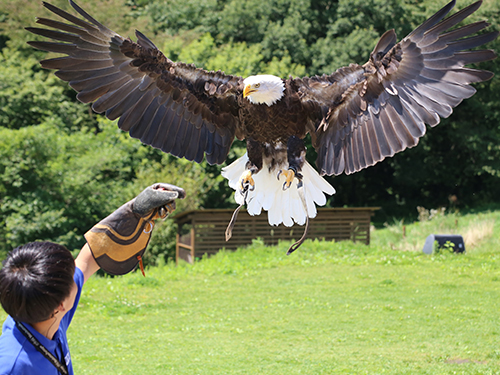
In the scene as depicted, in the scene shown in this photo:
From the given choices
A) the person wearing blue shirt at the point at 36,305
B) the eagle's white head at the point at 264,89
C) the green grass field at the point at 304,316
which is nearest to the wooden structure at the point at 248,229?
the green grass field at the point at 304,316

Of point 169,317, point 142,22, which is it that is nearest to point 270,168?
point 169,317

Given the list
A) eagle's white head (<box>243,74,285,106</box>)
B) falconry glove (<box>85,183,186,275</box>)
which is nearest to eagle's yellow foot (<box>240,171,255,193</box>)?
eagle's white head (<box>243,74,285,106</box>)

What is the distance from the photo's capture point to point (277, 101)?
3.25m

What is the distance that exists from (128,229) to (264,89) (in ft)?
4.13

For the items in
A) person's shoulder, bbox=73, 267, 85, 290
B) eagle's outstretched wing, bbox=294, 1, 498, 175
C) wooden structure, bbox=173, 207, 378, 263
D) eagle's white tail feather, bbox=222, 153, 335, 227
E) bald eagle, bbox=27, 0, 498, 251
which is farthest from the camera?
wooden structure, bbox=173, 207, 378, 263

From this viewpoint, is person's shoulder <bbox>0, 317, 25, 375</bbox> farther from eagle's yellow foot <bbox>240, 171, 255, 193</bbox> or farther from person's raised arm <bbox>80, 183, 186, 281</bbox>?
eagle's yellow foot <bbox>240, 171, 255, 193</bbox>

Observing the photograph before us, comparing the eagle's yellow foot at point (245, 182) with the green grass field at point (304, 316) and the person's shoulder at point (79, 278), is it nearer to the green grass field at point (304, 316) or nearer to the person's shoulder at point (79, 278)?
the person's shoulder at point (79, 278)

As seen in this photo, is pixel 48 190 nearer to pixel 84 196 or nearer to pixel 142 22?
pixel 84 196

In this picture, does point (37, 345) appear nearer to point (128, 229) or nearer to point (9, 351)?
point (9, 351)

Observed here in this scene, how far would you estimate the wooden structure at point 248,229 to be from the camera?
13.3 m

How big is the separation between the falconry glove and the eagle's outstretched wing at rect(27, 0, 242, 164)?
120cm

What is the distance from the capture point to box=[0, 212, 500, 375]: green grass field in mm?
5766

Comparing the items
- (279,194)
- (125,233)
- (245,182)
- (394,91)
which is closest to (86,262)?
(125,233)

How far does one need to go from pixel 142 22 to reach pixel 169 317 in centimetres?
1538
